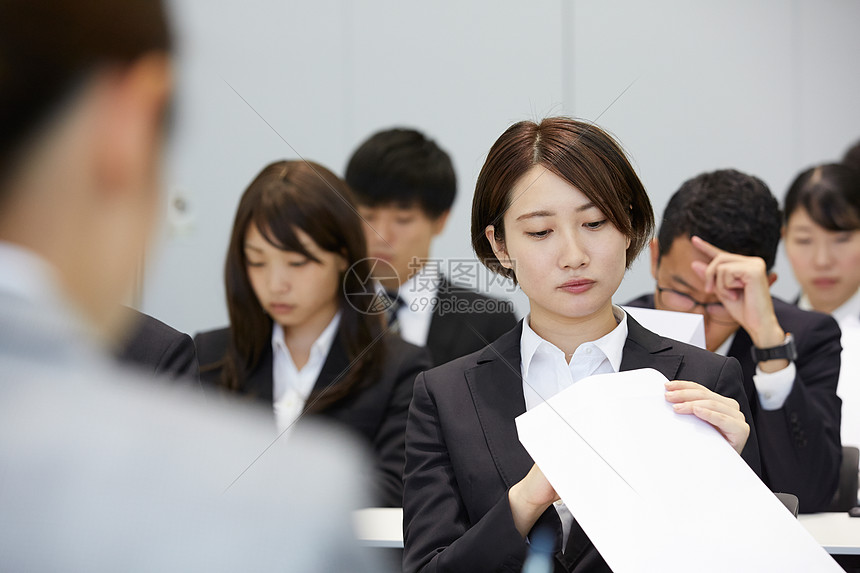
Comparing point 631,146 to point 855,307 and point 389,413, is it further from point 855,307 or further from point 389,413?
point 855,307

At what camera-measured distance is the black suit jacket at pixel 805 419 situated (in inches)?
53.1

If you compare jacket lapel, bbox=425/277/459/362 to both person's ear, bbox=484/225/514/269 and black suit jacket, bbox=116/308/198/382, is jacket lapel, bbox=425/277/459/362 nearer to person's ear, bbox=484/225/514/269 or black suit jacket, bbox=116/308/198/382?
person's ear, bbox=484/225/514/269

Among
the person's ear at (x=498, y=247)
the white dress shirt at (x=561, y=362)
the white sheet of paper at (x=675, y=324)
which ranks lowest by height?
the white sheet of paper at (x=675, y=324)

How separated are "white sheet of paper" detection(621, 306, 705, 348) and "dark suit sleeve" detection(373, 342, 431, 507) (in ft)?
1.70

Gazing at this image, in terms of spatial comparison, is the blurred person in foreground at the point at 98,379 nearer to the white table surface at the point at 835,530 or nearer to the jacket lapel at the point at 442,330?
the white table surface at the point at 835,530

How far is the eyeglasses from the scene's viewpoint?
1.53 metres

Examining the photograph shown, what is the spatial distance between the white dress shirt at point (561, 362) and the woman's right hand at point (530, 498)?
19 centimetres

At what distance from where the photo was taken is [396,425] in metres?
1.67

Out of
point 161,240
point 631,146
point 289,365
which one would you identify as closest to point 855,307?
point 631,146

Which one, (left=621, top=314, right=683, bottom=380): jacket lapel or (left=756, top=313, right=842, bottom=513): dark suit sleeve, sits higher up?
(left=621, top=314, right=683, bottom=380): jacket lapel

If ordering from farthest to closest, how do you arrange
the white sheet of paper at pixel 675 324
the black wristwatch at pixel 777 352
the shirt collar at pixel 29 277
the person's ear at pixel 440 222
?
the person's ear at pixel 440 222 < the black wristwatch at pixel 777 352 < the white sheet of paper at pixel 675 324 < the shirt collar at pixel 29 277

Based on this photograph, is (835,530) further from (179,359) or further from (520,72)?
(520,72)

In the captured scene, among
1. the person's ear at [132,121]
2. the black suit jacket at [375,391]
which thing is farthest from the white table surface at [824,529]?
the person's ear at [132,121]

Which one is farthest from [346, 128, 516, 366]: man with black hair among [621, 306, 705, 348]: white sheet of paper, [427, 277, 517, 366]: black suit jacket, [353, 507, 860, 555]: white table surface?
[353, 507, 860, 555]: white table surface
